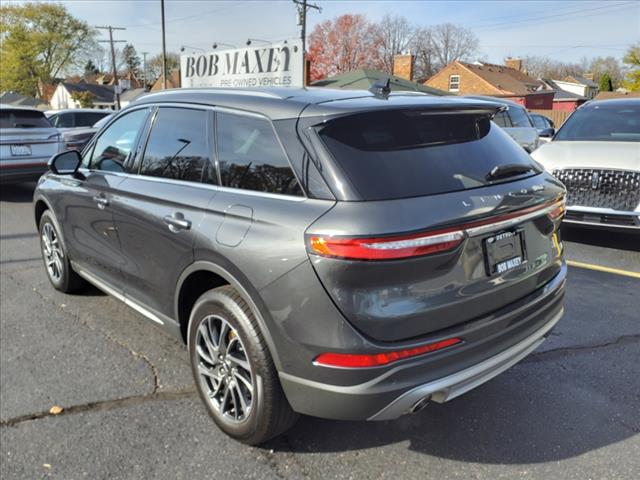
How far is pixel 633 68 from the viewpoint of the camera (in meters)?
48.3

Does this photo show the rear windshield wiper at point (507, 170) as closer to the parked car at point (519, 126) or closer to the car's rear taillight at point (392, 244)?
the car's rear taillight at point (392, 244)

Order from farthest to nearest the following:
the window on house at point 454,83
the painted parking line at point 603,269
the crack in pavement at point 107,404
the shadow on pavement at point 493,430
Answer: the window on house at point 454,83, the painted parking line at point 603,269, the crack in pavement at point 107,404, the shadow on pavement at point 493,430

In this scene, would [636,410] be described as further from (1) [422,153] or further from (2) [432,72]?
(2) [432,72]

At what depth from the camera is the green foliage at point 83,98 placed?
228ft

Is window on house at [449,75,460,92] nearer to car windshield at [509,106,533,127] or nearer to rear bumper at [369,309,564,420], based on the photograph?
car windshield at [509,106,533,127]

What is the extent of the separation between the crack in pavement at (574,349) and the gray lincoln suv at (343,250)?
84 centimetres

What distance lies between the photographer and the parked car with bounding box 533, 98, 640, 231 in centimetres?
574

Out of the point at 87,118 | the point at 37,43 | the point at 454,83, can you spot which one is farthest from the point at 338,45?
the point at 87,118

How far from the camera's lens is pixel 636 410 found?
3.01 m

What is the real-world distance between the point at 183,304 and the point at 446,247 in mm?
1591

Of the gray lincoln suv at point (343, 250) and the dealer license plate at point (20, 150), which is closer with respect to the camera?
the gray lincoln suv at point (343, 250)

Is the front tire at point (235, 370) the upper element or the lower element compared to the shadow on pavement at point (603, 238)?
upper

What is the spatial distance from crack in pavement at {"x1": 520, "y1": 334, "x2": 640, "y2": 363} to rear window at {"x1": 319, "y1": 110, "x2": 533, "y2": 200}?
62.3 inches

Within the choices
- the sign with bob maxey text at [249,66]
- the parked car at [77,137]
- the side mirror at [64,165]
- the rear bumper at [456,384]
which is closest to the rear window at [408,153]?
the rear bumper at [456,384]
